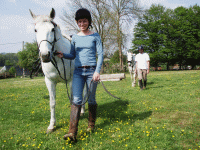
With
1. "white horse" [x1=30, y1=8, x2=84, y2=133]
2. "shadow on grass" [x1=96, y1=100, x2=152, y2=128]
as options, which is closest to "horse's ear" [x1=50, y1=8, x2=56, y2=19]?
"white horse" [x1=30, y1=8, x2=84, y2=133]

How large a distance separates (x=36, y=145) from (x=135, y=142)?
1.96 meters

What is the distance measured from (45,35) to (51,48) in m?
0.25

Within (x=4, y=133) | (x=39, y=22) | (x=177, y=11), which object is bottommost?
(x=4, y=133)

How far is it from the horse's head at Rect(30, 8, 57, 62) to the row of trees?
3772cm

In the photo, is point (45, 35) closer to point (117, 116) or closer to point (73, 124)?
point (73, 124)

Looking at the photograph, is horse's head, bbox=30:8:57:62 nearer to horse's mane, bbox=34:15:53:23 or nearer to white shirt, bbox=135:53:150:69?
horse's mane, bbox=34:15:53:23

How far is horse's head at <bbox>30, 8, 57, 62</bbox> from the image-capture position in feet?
8.97

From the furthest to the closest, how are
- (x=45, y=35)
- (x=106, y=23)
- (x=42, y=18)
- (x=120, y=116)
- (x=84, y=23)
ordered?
(x=106, y=23) < (x=120, y=116) < (x=84, y=23) < (x=42, y=18) < (x=45, y=35)

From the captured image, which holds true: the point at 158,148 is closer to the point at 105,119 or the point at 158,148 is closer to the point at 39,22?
the point at 105,119

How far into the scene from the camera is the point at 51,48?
297 centimetres

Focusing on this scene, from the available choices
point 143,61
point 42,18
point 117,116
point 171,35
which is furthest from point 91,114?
point 171,35

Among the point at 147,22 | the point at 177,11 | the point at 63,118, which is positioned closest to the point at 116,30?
the point at 147,22

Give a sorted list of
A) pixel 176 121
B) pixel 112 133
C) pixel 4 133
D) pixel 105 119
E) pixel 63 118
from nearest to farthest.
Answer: pixel 112 133
pixel 4 133
pixel 176 121
pixel 105 119
pixel 63 118

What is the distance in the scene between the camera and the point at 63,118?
467 cm
